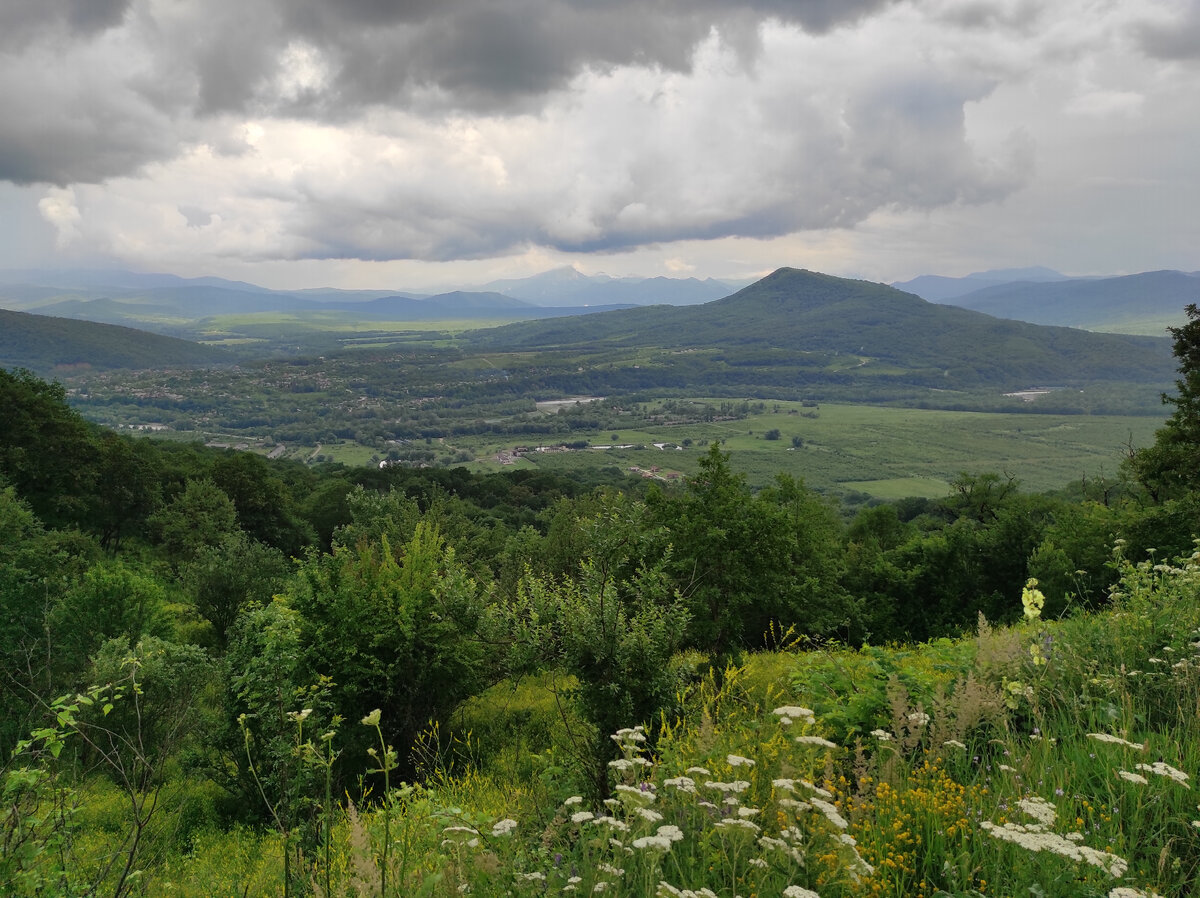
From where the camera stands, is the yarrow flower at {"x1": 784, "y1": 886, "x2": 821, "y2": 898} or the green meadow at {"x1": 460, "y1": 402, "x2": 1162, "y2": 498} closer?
the yarrow flower at {"x1": 784, "y1": 886, "x2": 821, "y2": 898}

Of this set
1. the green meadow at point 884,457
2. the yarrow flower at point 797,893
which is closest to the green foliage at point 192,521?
the yarrow flower at point 797,893

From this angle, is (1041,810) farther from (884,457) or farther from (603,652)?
(884,457)

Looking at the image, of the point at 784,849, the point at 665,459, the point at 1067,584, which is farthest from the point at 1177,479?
the point at 665,459

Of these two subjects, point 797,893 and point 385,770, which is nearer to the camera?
point 797,893

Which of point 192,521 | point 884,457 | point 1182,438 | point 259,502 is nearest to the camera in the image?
point 1182,438

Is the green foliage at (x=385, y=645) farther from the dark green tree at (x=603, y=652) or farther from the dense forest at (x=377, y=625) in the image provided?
the dark green tree at (x=603, y=652)

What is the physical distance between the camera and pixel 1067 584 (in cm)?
2588

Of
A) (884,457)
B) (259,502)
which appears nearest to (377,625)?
(259,502)

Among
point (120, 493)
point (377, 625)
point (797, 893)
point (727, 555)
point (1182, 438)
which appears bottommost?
point (120, 493)

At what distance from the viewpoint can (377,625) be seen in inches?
565

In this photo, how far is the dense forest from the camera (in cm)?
579

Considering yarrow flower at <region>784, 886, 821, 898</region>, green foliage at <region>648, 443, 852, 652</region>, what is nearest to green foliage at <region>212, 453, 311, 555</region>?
green foliage at <region>648, 443, 852, 652</region>

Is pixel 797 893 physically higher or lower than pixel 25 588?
higher

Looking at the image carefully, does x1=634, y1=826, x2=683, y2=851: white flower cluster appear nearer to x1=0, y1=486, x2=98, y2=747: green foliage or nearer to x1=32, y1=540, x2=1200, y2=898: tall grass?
x1=32, y1=540, x2=1200, y2=898: tall grass
